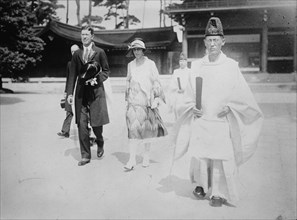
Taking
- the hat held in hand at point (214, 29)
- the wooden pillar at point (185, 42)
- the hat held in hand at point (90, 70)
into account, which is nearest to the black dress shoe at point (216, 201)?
the hat held in hand at point (214, 29)

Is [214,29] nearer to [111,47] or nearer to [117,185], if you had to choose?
[117,185]

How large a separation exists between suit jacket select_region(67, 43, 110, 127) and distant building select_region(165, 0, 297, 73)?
12723mm

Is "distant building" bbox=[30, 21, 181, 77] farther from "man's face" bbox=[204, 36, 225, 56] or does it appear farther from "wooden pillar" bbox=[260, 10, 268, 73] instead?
"man's face" bbox=[204, 36, 225, 56]

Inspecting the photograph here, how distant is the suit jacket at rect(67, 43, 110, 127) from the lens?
4305 mm

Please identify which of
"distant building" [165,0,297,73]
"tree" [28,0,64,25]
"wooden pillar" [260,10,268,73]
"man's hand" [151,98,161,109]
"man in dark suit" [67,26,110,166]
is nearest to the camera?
"man's hand" [151,98,161,109]

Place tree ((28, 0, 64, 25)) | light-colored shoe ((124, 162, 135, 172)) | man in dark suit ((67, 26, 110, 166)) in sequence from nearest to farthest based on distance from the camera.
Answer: light-colored shoe ((124, 162, 135, 172)), man in dark suit ((67, 26, 110, 166)), tree ((28, 0, 64, 25))

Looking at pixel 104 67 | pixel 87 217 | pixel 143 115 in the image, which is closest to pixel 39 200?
pixel 87 217

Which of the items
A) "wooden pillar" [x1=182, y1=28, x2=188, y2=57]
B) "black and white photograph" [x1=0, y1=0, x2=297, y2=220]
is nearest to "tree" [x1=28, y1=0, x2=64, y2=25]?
"wooden pillar" [x1=182, y1=28, x2=188, y2=57]

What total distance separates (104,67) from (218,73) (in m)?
1.80

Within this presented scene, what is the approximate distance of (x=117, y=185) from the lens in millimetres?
3654

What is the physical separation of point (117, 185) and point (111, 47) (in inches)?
713

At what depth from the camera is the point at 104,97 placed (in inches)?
176

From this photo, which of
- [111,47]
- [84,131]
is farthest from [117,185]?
[111,47]

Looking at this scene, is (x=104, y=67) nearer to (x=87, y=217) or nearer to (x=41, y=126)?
(x=87, y=217)
